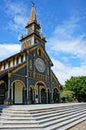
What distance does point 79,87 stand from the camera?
1896 inches

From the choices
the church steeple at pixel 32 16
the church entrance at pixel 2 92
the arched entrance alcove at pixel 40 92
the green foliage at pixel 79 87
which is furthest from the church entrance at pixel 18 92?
the green foliage at pixel 79 87

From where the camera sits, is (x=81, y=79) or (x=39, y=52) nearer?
(x=39, y=52)

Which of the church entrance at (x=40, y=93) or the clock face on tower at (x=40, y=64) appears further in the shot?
the clock face on tower at (x=40, y=64)

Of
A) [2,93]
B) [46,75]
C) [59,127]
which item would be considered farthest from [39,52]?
[59,127]

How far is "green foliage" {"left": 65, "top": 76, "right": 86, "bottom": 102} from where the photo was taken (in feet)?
156

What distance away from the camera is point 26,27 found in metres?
36.7

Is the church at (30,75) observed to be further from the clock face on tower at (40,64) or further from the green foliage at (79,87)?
the green foliage at (79,87)

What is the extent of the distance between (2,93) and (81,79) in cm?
2952

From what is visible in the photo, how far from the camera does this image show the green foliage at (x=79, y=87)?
4756 cm

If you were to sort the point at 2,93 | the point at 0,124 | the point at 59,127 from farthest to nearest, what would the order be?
1. the point at 2,93
2. the point at 59,127
3. the point at 0,124

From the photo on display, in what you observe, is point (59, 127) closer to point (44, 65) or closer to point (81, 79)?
point (44, 65)

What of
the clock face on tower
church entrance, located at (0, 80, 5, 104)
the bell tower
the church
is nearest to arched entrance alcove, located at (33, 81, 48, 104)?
the church

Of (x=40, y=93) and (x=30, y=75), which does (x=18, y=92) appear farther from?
(x=40, y=93)

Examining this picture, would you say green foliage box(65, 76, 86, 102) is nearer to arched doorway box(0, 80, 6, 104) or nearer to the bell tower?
the bell tower
